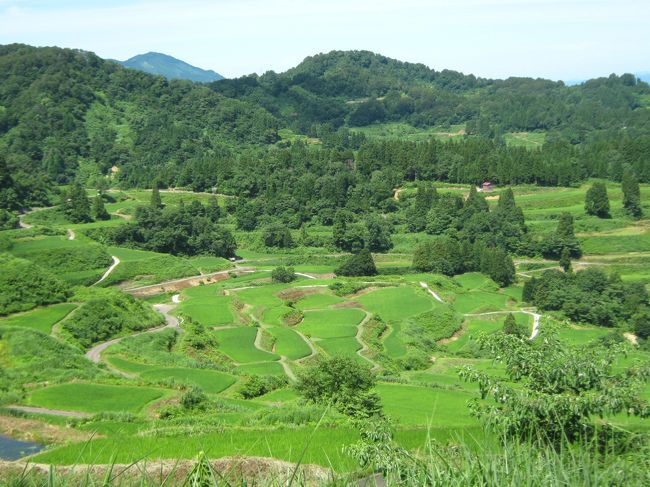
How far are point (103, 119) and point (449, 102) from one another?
7274 centimetres

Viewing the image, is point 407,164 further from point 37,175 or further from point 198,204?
point 37,175

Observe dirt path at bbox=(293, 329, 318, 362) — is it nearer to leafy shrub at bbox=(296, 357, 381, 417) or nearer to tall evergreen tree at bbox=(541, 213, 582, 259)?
leafy shrub at bbox=(296, 357, 381, 417)

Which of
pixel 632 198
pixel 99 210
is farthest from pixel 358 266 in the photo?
pixel 632 198

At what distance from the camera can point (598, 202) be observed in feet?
213

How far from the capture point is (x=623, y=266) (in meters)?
56.5

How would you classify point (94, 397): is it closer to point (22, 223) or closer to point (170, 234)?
point (170, 234)

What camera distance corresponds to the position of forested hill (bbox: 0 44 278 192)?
88.9 metres

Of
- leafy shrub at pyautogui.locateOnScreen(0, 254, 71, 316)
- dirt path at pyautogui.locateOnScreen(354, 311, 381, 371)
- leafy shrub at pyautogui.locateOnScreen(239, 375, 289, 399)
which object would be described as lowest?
dirt path at pyautogui.locateOnScreen(354, 311, 381, 371)

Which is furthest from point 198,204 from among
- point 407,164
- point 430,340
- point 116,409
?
point 116,409

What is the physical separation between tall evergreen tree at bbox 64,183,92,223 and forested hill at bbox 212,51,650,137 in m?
61.4

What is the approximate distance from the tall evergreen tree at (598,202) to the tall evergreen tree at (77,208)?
46888 mm

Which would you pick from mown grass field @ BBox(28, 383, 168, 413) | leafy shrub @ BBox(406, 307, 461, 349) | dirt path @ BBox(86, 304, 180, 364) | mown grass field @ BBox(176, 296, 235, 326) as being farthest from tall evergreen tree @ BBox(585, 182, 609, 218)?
mown grass field @ BBox(28, 383, 168, 413)

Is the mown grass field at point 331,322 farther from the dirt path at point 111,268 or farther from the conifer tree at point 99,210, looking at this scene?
the conifer tree at point 99,210

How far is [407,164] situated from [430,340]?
44865 millimetres
